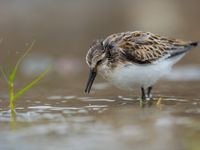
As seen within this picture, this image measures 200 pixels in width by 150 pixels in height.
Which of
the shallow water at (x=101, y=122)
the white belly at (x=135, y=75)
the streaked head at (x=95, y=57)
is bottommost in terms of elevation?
the shallow water at (x=101, y=122)

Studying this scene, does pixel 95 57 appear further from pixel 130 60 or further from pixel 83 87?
pixel 83 87

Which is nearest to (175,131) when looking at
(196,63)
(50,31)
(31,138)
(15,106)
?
(31,138)

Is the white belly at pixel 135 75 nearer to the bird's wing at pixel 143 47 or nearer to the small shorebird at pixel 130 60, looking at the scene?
the small shorebird at pixel 130 60

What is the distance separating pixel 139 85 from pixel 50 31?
9749 mm

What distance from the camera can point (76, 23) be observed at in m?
18.2

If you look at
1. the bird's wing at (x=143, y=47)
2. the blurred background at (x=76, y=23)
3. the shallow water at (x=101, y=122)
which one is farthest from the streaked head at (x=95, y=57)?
the blurred background at (x=76, y=23)

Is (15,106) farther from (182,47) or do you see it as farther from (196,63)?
(196,63)

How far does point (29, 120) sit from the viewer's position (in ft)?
21.5

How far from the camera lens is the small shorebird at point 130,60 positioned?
323 inches

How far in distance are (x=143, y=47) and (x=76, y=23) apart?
979 cm

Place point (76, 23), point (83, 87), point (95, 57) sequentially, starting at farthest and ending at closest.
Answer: point (76, 23), point (83, 87), point (95, 57)

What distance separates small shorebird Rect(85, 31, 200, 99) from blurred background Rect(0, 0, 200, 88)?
4486 millimetres

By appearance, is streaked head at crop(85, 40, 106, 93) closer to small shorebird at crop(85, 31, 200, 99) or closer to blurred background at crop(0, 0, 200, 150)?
small shorebird at crop(85, 31, 200, 99)

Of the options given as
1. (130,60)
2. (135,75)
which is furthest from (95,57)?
(135,75)
